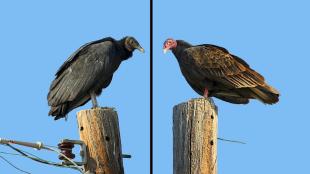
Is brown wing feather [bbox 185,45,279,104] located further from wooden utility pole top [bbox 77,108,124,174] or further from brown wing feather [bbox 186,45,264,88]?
wooden utility pole top [bbox 77,108,124,174]

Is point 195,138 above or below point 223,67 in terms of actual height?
below

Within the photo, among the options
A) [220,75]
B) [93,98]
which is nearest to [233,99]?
[220,75]

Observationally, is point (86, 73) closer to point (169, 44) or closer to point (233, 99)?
point (169, 44)

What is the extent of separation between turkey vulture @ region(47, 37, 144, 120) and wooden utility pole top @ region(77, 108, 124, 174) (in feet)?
4.12

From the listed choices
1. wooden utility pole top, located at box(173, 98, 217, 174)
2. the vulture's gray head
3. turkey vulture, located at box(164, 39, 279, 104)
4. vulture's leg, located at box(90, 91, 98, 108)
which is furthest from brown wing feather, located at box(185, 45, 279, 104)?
wooden utility pole top, located at box(173, 98, 217, 174)

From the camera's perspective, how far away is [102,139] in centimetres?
501

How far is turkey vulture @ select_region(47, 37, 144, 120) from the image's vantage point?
251 inches

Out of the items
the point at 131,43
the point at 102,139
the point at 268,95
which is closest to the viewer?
the point at 102,139

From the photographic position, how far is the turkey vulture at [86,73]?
6387 millimetres

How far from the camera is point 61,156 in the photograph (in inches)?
201

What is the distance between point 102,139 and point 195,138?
29.9 inches

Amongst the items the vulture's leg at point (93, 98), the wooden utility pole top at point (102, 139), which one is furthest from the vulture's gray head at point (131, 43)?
the wooden utility pole top at point (102, 139)

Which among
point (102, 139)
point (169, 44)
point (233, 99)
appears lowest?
point (102, 139)

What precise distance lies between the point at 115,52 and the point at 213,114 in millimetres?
2597
